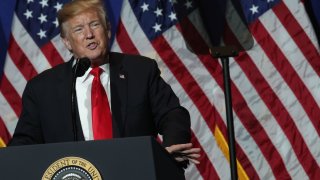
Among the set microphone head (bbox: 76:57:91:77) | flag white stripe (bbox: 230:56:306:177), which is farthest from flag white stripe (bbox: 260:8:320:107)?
microphone head (bbox: 76:57:91:77)

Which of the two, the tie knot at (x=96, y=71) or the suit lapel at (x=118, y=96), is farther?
the tie knot at (x=96, y=71)

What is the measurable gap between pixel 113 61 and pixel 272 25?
1926 mm

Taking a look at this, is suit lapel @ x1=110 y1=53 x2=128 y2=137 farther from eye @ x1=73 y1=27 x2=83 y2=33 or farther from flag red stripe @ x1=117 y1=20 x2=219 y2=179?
flag red stripe @ x1=117 y1=20 x2=219 y2=179

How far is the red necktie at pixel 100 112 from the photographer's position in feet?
9.88

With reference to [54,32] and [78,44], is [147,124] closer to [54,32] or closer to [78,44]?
[78,44]

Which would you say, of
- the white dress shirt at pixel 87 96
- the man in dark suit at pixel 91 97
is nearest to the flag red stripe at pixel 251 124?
the man in dark suit at pixel 91 97

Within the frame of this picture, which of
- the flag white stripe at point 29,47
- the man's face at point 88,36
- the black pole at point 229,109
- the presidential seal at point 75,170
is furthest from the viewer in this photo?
the flag white stripe at point 29,47

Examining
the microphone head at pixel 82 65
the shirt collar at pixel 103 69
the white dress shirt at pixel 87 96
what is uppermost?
the microphone head at pixel 82 65

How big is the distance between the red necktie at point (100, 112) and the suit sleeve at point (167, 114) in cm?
18

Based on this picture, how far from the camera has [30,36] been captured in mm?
4941

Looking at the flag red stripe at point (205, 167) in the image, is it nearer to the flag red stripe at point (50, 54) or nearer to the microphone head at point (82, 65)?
the flag red stripe at point (50, 54)

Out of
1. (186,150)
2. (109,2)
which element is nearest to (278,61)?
(109,2)

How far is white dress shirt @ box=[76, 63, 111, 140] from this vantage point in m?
3.06

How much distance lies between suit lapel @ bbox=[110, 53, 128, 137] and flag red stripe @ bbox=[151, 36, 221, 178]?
1.69 metres
